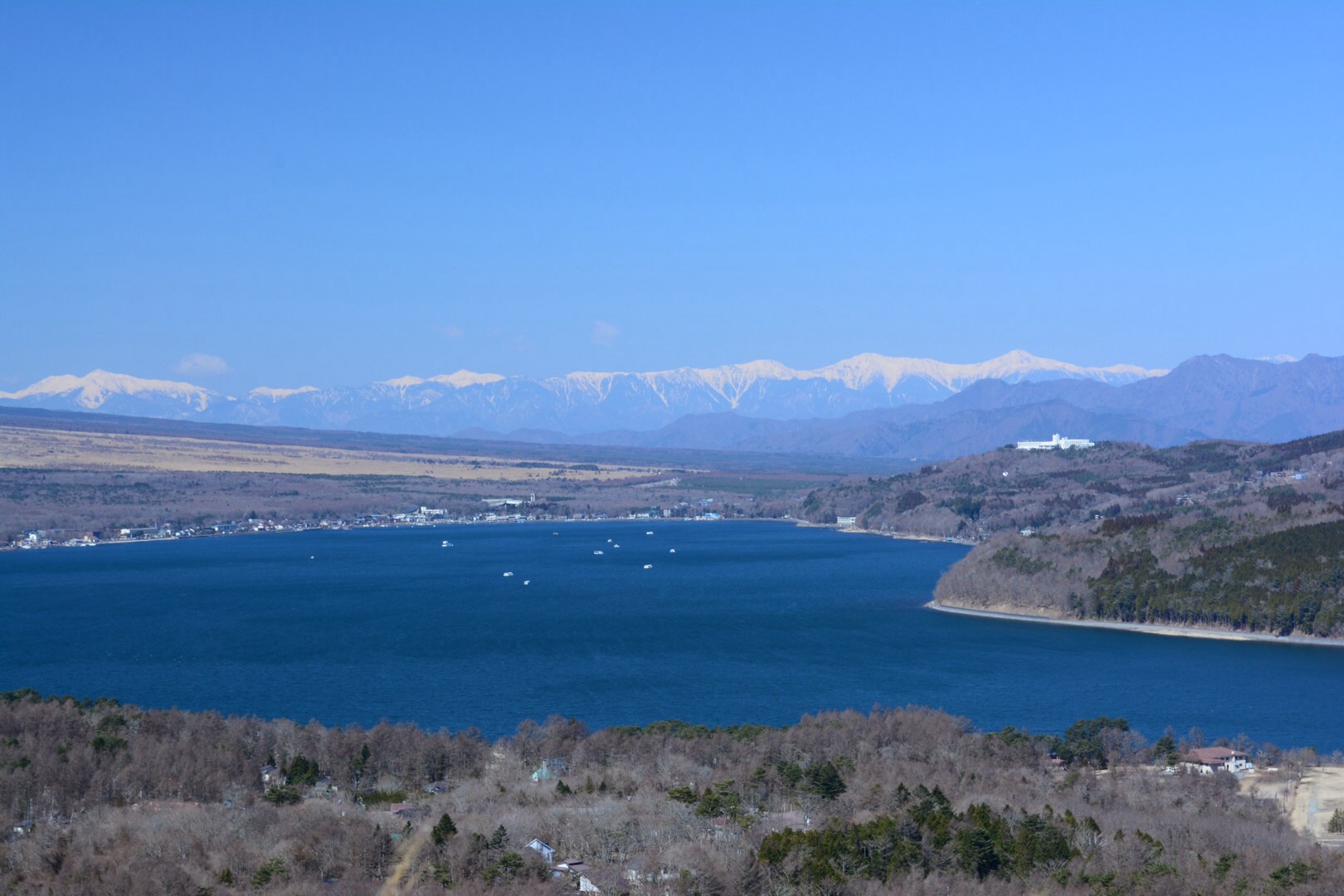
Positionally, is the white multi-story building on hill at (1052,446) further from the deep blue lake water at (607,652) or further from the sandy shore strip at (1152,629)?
the sandy shore strip at (1152,629)

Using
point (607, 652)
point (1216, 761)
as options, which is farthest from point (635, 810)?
point (607, 652)

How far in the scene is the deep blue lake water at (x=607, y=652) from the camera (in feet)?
94.3

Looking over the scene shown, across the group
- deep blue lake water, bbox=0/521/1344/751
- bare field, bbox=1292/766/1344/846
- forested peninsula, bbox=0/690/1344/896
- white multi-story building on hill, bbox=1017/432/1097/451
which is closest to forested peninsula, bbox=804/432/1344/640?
deep blue lake water, bbox=0/521/1344/751

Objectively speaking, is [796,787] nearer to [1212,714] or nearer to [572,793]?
[572,793]

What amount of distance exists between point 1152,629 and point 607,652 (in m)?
16.3

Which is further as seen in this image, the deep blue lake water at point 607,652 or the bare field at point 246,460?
the bare field at point 246,460

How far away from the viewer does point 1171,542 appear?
46406 mm

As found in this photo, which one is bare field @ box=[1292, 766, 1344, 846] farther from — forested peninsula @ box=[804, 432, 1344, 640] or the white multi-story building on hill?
the white multi-story building on hill

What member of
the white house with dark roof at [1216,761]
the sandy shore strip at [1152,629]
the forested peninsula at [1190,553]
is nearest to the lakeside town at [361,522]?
the forested peninsula at [1190,553]

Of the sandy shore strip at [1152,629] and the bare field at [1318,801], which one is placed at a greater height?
the bare field at [1318,801]

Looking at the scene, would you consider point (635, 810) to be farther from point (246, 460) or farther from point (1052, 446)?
point (246, 460)

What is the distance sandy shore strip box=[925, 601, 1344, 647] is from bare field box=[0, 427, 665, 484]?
82.9 m

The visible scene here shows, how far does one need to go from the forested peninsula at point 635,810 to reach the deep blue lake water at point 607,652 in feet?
14.7

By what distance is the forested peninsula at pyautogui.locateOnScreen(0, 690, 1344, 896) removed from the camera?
47.3 ft
